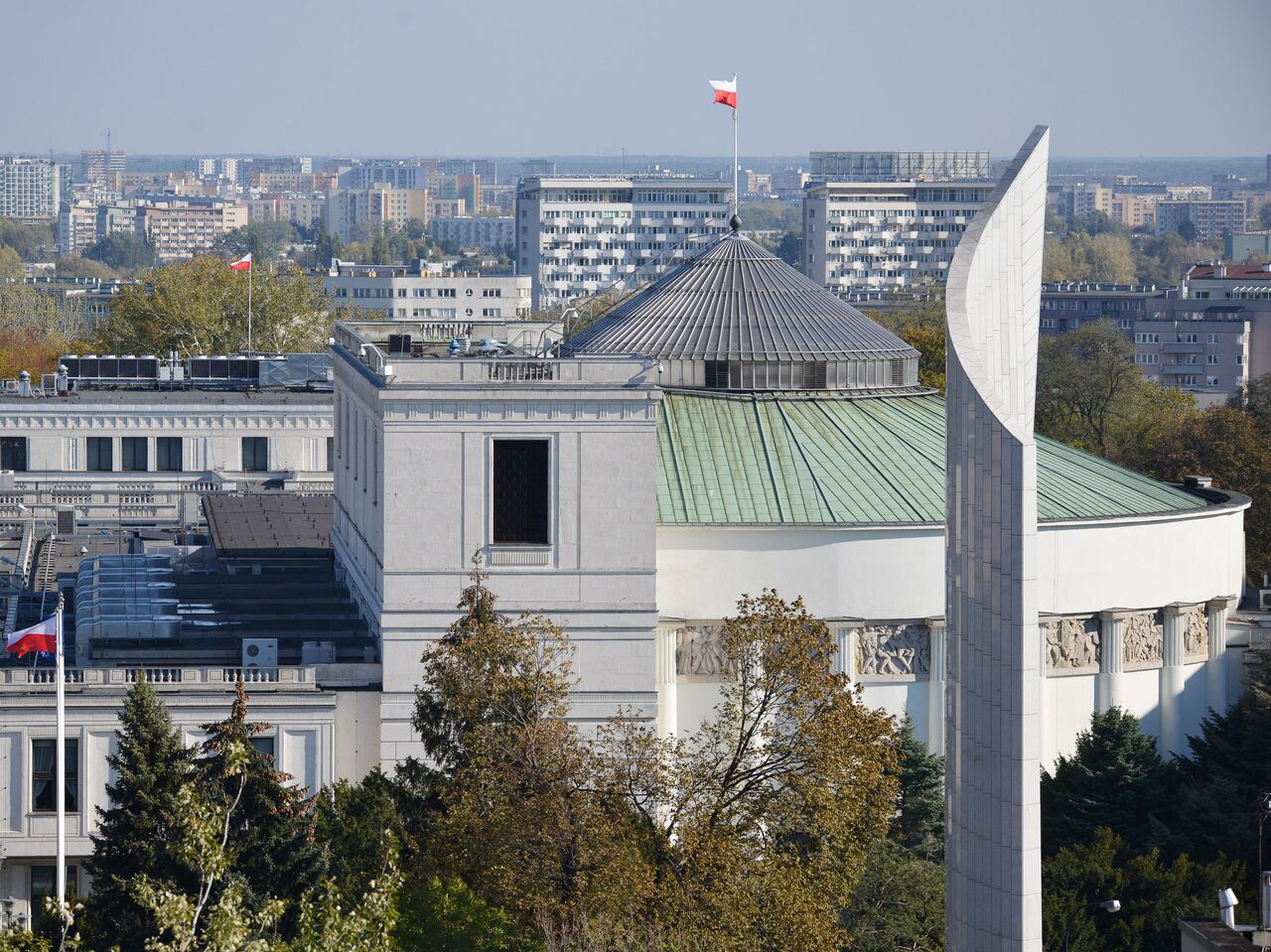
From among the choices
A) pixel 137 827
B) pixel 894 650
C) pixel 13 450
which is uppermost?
pixel 13 450

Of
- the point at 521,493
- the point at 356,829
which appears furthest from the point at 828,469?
the point at 356,829

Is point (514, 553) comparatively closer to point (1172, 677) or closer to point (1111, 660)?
point (1111, 660)

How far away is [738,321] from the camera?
66.2m

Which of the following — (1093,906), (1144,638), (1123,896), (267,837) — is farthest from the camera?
(1144,638)

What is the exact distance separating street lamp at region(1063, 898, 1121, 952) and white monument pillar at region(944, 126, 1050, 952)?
760 cm

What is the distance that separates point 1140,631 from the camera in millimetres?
61625

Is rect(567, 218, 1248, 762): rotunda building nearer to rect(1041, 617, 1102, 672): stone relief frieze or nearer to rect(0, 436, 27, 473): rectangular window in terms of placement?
rect(1041, 617, 1102, 672): stone relief frieze

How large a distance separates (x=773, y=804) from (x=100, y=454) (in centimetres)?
5970

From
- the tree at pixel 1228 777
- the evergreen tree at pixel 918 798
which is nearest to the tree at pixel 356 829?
the evergreen tree at pixel 918 798

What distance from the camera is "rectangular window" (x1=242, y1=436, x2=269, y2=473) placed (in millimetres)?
99875

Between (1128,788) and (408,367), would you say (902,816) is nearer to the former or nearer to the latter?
(1128,788)

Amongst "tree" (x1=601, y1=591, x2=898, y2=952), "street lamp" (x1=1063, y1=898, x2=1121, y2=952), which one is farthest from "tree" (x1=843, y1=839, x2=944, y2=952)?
"tree" (x1=601, y1=591, x2=898, y2=952)

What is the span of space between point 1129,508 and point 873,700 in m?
8.77

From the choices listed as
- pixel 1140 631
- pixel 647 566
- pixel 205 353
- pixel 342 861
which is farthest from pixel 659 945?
pixel 205 353
